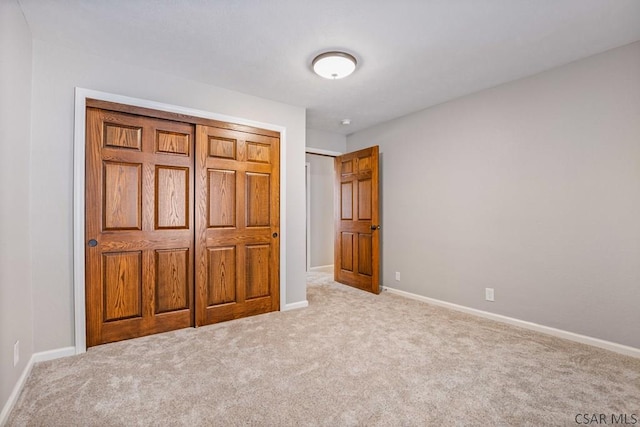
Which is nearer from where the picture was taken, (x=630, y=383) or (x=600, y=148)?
(x=630, y=383)

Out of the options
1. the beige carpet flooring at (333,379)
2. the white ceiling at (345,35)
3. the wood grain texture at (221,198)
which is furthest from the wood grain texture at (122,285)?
the white ceiling at (345,35)

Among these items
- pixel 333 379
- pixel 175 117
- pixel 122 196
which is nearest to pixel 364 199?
pixel 175 117

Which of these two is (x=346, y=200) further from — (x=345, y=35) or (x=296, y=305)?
(x=345, y=35)

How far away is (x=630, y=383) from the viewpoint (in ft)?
6.55

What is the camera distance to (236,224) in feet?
10.8

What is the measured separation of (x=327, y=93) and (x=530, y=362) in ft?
9.98

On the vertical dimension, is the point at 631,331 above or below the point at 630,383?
→ above

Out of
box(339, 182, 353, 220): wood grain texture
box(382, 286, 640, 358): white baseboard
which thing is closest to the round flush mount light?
box(339, 182, 353, 220): wood grain texture

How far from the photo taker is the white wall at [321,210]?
20.6 feet

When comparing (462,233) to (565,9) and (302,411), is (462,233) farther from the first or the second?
(302,411)

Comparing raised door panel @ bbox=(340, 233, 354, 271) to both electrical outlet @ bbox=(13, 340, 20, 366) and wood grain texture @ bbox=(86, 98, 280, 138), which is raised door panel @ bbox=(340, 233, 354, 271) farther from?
electrical outlet @ bbox=(13, 340, 20, 366)

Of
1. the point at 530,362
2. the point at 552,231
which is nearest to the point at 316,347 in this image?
Result: the point at 530,362

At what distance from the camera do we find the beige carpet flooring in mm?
1682

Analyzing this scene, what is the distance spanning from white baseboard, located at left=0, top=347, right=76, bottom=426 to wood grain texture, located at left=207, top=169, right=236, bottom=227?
1.48 meters
